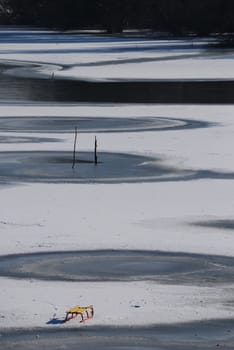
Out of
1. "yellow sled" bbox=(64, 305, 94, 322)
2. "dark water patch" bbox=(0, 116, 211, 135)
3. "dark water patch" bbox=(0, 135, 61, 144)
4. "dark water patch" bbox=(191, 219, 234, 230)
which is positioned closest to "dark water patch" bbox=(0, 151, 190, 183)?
"dark water patch" bbox=(0, 135, 61, 144)

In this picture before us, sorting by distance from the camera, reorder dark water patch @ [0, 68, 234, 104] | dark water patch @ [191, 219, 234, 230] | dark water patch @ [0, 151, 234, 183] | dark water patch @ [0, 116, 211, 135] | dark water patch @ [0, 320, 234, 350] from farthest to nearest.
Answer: dark water patch @ [0, 68, 234, 104], dark water patch @ [0, 116, 211, 135], dark water patch @ [0, 151, 234, 183], dark water patch @ [191, 219, 234, 230], dark water patch @ [0, 320, 234, 350]

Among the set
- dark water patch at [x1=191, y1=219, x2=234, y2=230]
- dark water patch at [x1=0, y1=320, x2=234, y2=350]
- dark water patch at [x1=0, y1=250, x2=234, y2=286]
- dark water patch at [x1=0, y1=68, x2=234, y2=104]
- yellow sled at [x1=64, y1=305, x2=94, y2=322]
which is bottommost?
dark water patch at [x1=0, y1=320, x2=234, y2=350]

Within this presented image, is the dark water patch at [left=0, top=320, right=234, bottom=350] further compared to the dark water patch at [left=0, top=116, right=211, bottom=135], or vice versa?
the dark water patch at [left=0, top=116, right=211, bottom=135]

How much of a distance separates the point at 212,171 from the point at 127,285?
6145mm

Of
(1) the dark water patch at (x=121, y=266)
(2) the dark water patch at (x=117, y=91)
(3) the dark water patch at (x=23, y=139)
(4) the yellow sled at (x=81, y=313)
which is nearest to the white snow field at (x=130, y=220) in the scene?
(4) the yellow sled at (x=81, y=313)

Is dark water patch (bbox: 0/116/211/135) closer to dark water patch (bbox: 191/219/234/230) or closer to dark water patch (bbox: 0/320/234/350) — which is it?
dark water patch (bbox: 191/219/234/230)

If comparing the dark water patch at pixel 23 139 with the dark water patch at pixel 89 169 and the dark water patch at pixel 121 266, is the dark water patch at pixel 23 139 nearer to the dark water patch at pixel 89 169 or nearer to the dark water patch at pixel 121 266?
the dark water patch at pixel 89 169

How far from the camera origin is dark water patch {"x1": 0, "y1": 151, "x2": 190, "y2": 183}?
48.8ft

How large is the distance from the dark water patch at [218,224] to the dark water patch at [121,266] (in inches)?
50.6

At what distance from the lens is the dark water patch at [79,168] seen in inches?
586

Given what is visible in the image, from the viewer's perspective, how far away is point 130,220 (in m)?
12.0

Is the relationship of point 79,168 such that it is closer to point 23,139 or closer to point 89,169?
point 89,169

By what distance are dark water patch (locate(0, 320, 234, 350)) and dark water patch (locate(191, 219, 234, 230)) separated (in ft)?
11.2

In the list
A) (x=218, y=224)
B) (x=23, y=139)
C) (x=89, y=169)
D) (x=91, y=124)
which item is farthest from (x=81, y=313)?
(x=91, y=124)
